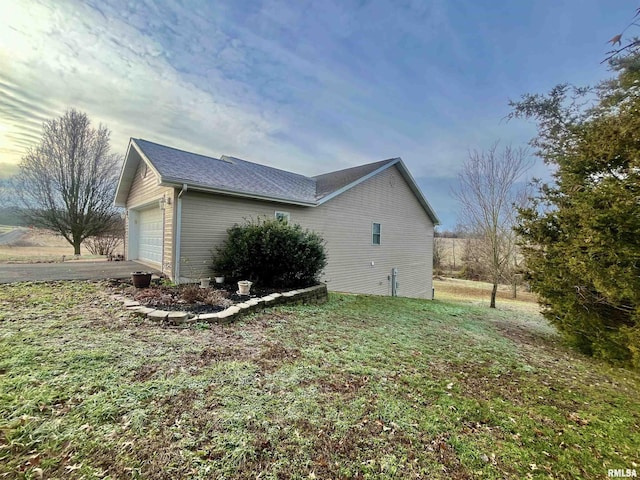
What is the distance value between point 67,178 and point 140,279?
14419mm

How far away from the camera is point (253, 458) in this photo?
6.12ft

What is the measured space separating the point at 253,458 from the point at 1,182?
23.6 meters

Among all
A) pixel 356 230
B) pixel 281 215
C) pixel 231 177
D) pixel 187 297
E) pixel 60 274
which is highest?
pixel 231 177

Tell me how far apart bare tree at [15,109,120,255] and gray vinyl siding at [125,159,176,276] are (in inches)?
252

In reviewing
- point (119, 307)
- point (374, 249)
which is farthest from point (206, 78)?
point (374, 249)

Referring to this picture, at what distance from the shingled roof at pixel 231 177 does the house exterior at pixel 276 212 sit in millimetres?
39

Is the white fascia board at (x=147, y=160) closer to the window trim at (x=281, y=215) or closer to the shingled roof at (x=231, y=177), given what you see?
the shingled roof at (x=231, y=177)

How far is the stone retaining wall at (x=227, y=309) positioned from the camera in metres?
4.51

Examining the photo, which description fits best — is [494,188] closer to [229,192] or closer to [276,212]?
[276,212]

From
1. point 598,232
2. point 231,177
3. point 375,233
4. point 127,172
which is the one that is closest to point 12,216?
point 127,172

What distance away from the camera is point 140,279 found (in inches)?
266

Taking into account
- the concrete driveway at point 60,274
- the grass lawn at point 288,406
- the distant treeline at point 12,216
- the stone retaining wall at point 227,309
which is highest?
Result: the distant treeline at point 12,216

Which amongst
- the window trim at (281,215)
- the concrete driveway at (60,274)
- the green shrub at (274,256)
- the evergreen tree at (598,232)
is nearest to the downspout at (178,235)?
the green shrub at (274,256)

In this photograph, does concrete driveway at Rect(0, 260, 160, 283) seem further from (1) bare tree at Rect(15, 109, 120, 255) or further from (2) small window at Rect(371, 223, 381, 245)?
(1) bare tree at Rect(15, 109, 120, 255)
